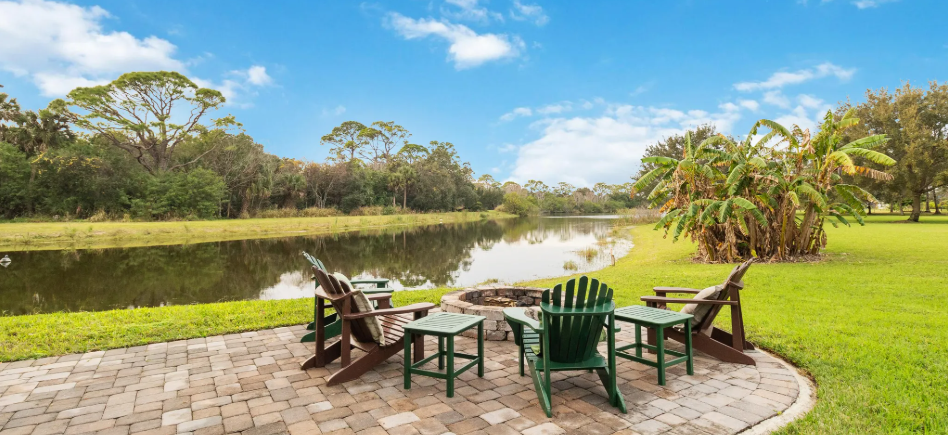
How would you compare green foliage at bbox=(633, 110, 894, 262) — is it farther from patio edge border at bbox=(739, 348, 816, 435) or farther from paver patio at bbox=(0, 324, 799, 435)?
paver patio at bbox=(0, 324, 799, 435)

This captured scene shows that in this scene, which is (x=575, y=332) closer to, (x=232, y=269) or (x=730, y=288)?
(x=730, y=288)

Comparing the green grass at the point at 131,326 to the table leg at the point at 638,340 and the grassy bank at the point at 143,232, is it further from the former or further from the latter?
the grassy bank at the point at 143,232

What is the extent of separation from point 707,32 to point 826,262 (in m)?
11.2

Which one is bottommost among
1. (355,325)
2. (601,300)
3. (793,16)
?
(355,325)

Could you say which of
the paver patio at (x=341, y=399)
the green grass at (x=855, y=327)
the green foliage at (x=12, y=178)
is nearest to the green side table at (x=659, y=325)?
the paver patio at (x=341, y=399)

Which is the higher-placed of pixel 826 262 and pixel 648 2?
pixel 648 2

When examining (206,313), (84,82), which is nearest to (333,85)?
(84,82)

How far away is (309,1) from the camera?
17422 millimetres

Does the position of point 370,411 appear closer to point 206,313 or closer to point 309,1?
point 206,313

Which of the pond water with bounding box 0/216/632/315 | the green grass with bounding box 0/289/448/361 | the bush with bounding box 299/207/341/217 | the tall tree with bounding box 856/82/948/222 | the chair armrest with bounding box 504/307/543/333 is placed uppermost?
the tall tree with bounding box 856/82/948/222

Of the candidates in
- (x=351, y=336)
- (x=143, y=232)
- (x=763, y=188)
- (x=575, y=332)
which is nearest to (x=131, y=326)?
(x=351, y=336)

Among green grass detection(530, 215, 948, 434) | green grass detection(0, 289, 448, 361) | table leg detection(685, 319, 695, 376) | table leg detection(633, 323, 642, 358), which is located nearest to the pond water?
green grass detection(0, 289, 448, 361)

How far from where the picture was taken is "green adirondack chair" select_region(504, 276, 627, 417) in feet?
9.94

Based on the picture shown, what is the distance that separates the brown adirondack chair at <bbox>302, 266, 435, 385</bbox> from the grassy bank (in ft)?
66.1
